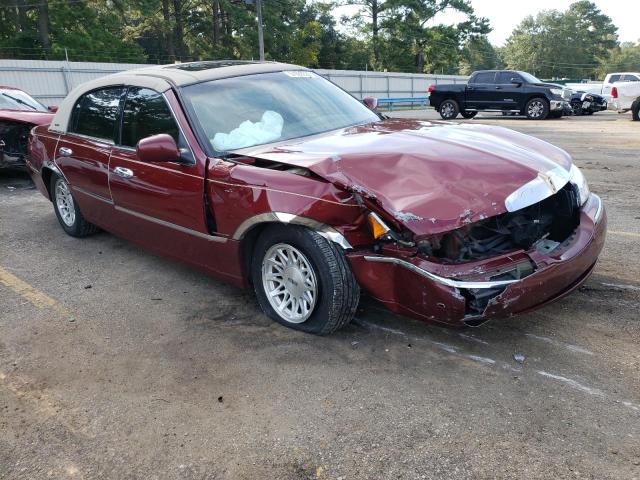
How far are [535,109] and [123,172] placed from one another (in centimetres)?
1776

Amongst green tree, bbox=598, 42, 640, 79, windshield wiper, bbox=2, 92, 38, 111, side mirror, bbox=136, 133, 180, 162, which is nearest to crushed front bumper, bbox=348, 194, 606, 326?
side mirror, bbox=136, 133, 180, 162

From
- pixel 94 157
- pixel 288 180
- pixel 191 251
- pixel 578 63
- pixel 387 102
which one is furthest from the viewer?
pixel 578 63

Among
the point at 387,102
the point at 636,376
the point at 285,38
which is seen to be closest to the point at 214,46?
the point at 285,38

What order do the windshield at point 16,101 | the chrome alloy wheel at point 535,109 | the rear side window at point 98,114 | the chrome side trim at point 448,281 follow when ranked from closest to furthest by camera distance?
the chrome side trim at point 448,281, the rear side window at point 98,114, the windshield at point 16,101, the chrome alloy wheel at point 535,109

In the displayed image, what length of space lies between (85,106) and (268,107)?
6.75ft

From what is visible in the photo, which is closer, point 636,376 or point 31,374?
point 636,376

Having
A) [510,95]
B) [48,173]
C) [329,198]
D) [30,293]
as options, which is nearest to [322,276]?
[329,198]

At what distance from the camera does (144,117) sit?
4188 mm

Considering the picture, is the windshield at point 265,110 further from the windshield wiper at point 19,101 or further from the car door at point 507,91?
the car door at point 507,91

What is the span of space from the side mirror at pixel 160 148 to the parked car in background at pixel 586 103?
2087cm

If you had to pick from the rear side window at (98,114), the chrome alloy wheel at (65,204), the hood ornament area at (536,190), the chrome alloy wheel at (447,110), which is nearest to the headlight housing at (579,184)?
the hood ornament area at (536,190)

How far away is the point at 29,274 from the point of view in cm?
474

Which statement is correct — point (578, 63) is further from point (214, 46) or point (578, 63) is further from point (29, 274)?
point (29, 274)

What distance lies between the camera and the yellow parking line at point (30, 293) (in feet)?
13.2
